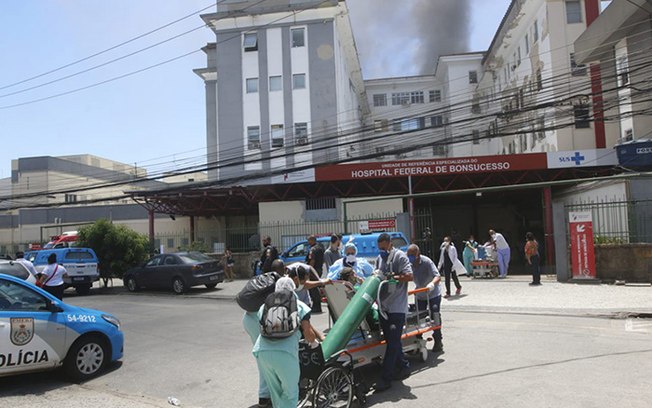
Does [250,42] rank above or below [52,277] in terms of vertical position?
above

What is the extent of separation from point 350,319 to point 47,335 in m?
4.16

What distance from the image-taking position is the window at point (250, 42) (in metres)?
39.9

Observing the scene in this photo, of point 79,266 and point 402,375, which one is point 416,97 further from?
point 402,375

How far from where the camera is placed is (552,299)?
13.1m

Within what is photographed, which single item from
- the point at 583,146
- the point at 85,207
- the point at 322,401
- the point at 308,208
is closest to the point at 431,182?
the point at 308,208

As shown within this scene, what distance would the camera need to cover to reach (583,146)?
109ft

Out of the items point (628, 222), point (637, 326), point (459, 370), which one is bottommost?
point (637, 326)

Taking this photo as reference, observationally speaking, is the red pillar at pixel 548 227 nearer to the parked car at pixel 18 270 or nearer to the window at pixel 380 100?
the parked car at pixel 18 270

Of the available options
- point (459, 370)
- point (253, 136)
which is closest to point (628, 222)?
point (459, 370)

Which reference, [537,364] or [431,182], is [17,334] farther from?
[431,182]

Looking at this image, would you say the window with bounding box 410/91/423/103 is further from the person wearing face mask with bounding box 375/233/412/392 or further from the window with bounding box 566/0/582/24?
the person wearing face mask with bounding box 375/233/412/392

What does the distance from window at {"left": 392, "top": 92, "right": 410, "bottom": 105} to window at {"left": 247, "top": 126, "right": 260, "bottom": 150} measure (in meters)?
23.0

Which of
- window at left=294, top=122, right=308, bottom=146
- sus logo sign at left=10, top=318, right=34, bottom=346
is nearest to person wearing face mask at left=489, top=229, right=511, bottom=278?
sus logo sign at left=10, top=318, right=34, bottom=346

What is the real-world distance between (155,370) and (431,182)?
2340 centimetres
